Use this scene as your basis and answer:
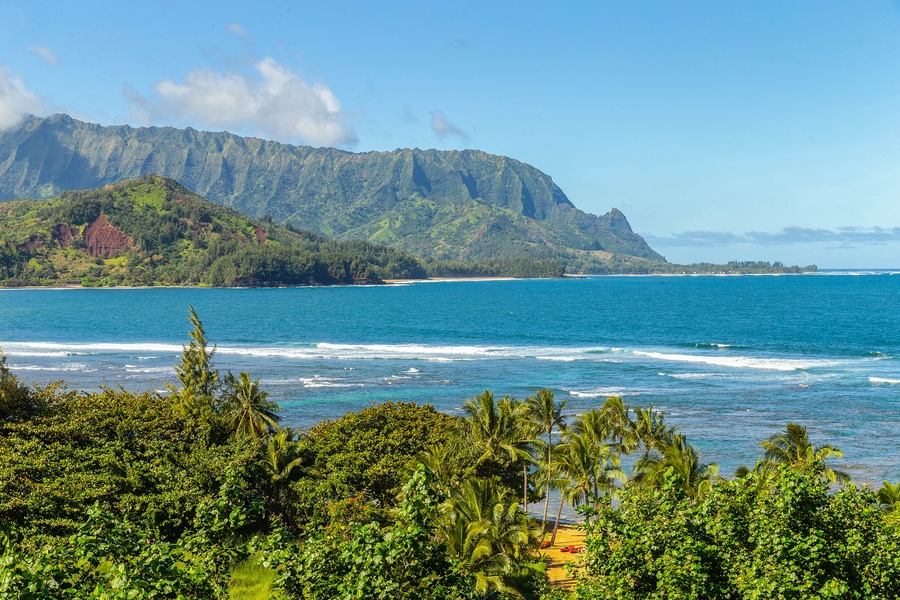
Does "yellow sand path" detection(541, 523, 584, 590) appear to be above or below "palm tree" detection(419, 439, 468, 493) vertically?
below

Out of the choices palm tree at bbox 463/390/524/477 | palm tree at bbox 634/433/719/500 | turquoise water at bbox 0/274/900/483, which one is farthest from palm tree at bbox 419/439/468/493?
turquoise water at bbox 0/274/900/483

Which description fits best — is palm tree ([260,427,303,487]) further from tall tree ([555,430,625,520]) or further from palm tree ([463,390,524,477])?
tall tree ([555,430,625,520])

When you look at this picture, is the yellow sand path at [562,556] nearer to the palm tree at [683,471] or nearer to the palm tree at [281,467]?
the palm tree at [683,471]

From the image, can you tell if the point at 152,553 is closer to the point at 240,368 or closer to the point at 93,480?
the point at 93,480

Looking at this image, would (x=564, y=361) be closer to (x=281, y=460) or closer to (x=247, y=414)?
(x=247, y=414)

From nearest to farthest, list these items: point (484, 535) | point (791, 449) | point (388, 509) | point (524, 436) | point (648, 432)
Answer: point (484, 535), point (388, 509), point (791, 449), point (648, 432), point (524, 436)

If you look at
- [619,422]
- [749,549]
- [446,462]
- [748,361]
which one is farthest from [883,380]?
[749,549]

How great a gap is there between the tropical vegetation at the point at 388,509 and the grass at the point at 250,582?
0.12 metres

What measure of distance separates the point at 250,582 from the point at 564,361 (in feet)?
247

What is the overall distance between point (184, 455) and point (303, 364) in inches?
2374

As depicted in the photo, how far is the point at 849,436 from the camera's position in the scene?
188 ft

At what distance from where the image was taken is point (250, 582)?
26156mm

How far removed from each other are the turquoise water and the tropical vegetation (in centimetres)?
1623

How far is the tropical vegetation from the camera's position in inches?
602
